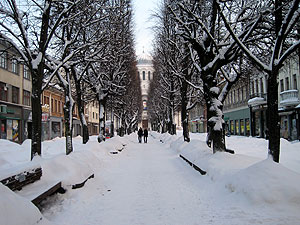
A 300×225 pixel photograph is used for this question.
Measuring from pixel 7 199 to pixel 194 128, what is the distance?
79.4 meters

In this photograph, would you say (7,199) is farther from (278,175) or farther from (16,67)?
(16,67)

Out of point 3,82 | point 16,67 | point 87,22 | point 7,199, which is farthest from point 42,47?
point 16,67

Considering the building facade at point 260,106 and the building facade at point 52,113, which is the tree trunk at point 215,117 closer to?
the building facade at point 260,106

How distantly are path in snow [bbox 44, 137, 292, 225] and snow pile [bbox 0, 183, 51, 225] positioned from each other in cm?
108

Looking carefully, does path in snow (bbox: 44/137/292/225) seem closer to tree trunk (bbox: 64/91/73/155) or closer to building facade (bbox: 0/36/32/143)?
tree trunk (bbox: 64/91/73/155)

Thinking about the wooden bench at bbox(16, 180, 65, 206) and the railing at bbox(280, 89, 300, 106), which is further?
the railing at bbox(280, 89, 300, 106)

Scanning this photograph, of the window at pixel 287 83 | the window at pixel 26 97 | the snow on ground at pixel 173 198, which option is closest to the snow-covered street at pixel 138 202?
the snow on ground at pixel 173 198

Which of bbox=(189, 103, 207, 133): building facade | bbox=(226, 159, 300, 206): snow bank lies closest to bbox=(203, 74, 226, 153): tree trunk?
bbox=(226, 159, 300, 206): snow bank

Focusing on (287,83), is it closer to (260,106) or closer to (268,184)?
(260,106)

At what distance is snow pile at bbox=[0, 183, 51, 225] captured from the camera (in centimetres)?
361

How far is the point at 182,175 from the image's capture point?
10.1m

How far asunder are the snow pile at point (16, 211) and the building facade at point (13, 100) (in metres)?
24.1

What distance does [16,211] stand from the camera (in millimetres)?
3828

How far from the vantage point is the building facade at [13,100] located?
27328 millimetres
